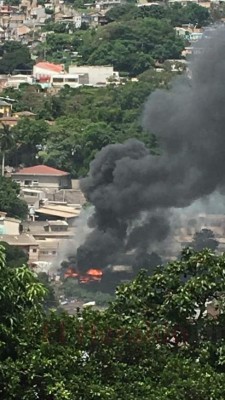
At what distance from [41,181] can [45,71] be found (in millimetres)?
21453

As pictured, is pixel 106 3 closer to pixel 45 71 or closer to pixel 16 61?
pixel 16 61

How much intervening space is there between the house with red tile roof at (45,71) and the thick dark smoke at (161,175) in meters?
27.6

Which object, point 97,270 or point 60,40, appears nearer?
point 97,270

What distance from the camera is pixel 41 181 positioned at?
41.6m

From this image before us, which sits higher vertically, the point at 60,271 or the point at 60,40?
the point at 60,40

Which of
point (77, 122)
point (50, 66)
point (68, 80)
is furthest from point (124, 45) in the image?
point (77, 122)

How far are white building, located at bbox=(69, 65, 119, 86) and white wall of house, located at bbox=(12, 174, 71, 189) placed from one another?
20.5 meters

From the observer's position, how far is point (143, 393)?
10.7 meters

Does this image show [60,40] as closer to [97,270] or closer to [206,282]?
[97,270]

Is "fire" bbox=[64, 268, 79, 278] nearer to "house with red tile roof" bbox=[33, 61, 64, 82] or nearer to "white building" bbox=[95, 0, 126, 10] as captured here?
"house with red tile roof" bbox=[33, 61, 64, 82]

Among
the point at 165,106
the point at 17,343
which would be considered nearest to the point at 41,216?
the point at 165,106

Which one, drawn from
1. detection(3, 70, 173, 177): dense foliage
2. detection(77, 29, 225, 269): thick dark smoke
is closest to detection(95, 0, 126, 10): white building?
detection(3, 70, 173, 177): dense foliage

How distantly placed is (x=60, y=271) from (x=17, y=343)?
18.9 m

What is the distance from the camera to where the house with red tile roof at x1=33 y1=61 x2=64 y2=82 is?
61.9 meters
